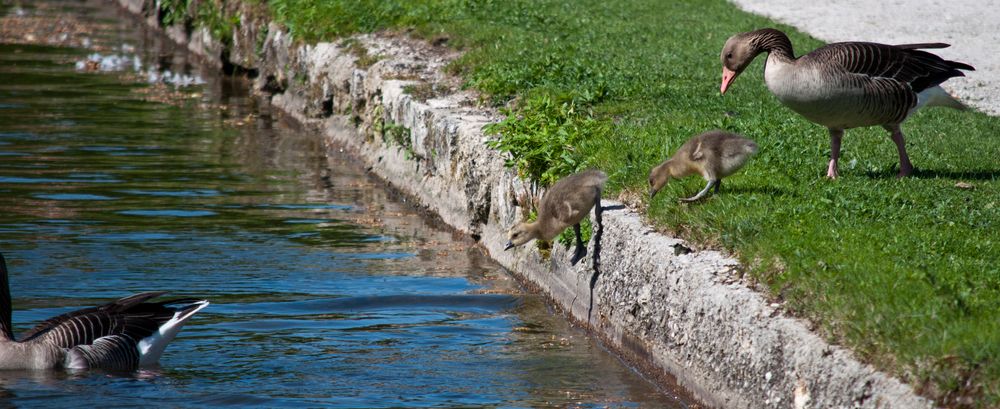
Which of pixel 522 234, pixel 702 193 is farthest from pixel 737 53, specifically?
pixel 522 234

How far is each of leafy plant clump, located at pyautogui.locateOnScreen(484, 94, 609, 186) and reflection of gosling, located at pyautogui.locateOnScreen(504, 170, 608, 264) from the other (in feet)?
3.53

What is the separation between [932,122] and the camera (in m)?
11.5

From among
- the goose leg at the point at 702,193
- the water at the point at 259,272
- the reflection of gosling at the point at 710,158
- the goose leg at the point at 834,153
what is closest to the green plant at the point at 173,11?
the water at the point at 259,272

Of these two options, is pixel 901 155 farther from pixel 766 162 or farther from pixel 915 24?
pixel 915 24

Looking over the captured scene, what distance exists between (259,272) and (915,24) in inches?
386

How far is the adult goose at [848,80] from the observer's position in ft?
28.3

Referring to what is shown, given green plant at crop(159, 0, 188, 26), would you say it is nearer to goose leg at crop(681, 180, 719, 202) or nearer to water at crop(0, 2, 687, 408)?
water at crop(0, 2, 687, 408)

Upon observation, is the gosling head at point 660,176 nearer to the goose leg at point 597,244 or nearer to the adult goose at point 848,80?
the goose leg at point 597,244

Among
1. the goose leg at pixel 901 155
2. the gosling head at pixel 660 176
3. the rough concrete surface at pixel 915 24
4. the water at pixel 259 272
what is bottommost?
the water at pixel 259 272

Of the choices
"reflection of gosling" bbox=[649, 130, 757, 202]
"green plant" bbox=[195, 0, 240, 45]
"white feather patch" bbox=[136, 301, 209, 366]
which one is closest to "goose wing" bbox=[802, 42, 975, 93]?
"reflection of gosling" bbox=[649, 130, 757, 202]

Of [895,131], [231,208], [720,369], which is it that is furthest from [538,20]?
[720,369]

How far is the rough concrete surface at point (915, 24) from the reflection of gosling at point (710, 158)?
6.23 meters

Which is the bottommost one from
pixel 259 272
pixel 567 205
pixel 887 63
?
pixel 259 272

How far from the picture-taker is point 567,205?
816 centimetres
